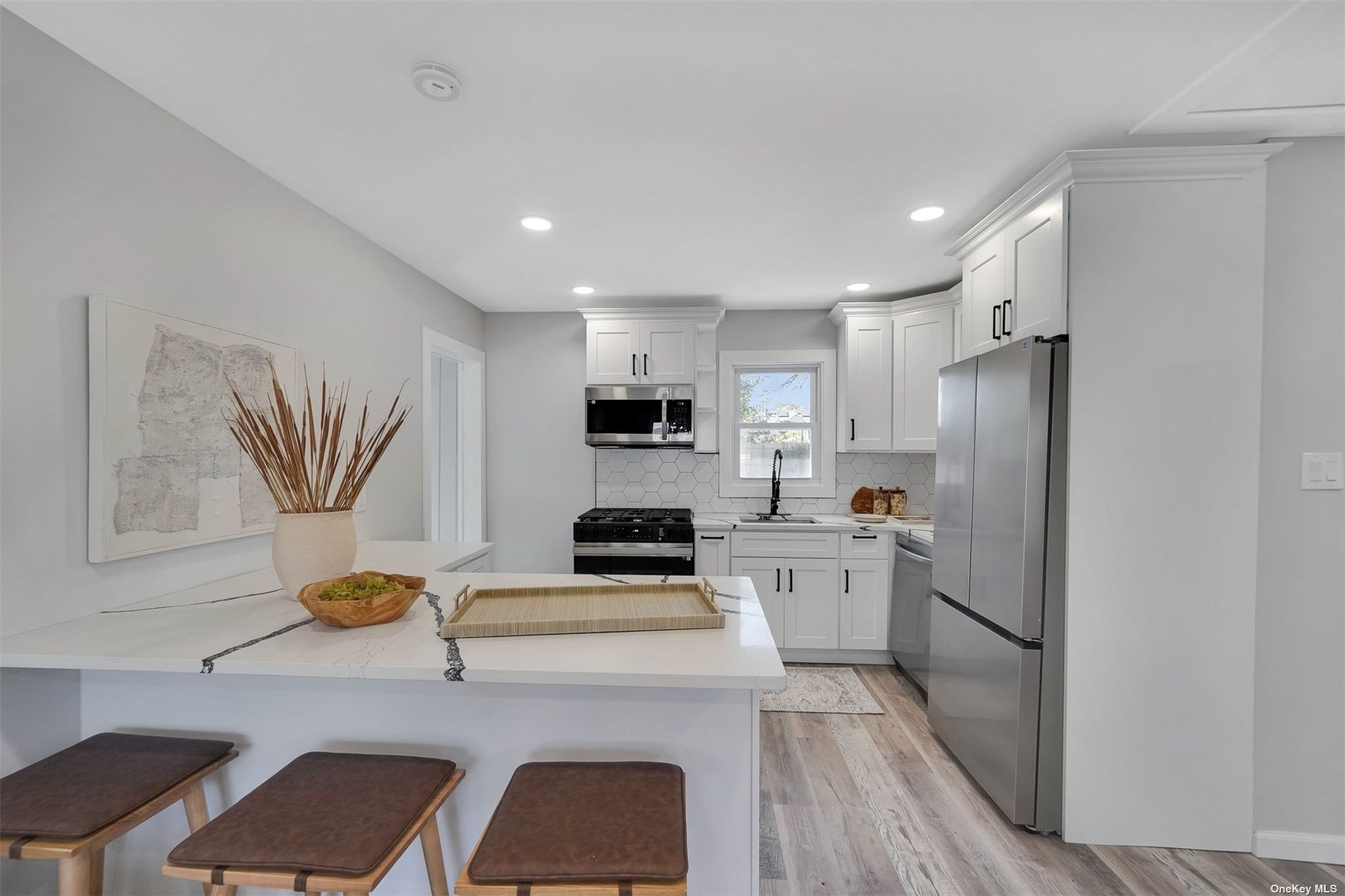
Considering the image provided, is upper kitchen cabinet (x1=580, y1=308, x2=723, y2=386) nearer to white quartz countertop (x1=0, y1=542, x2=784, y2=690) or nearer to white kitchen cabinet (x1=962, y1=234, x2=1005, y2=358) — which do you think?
white kitchen cabinet (x1=962, y1=234, x2=1005, y2=358)

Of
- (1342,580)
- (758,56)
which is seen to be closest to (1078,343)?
(1342,580)

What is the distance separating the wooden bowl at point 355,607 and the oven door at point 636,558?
211cm

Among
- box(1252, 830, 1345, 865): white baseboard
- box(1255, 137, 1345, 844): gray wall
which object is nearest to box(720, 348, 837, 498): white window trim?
box(1255, 137, 1345, 844): gray wall

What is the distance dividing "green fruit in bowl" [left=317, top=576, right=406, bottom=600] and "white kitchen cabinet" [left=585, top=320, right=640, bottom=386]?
249 cm

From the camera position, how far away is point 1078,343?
188 cm

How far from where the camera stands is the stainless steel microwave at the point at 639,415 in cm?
375

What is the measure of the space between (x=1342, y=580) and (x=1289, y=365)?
73cm

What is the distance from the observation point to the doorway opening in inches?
154

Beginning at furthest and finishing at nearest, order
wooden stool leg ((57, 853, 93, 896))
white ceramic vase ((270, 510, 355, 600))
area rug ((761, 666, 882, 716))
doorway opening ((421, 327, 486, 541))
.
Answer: doorway opening ((421, 327, 486, 541)), area rug ((761, 666, 882, 716)), white ceramic vase ((270, 510, 355, 600)), wooden stool leg ((57, 853, 93, 896))

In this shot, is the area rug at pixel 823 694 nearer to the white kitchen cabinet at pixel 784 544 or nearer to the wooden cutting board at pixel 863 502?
the white kitchen cabinet at pixel 784 544

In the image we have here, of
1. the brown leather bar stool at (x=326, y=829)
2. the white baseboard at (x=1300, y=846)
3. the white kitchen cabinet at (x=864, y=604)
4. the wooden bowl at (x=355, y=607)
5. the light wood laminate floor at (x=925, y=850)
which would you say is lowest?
the light wood laminate floor at (x=925, y=850)

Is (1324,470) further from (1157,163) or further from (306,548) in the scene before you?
(306,548)

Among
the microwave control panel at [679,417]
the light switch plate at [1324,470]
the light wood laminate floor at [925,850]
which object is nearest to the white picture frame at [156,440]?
the light wood laminate floor at [925,850]

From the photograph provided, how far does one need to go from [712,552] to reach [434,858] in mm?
2520
